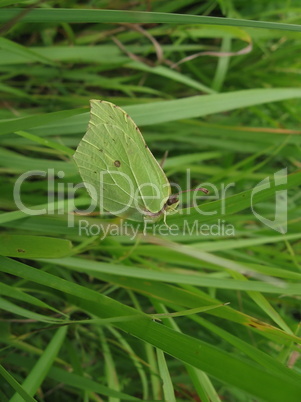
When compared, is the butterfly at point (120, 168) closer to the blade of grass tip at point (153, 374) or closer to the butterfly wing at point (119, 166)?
the butterfly wing at point (119, 166)

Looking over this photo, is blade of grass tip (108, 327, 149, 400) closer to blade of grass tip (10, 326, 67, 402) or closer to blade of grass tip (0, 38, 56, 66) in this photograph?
blade of grass tip (10, 326, 67, 402)

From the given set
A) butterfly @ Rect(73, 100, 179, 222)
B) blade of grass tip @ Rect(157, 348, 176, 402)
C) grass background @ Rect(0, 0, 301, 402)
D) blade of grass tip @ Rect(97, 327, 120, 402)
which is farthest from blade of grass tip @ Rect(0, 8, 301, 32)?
blade of grass tip @ Rect(97, 327, 120, 402)

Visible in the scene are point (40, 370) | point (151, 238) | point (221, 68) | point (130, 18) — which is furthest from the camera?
point (221, 68)

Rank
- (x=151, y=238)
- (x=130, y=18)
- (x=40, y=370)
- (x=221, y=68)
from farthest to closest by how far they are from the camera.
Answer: (x=221, y=68) < (x=151, y=238) < (x=40, y=370) < (x=130, y=18)

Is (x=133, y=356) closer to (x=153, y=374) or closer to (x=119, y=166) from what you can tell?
(x=153, y=374)

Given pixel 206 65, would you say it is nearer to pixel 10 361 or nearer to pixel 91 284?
pixel 91 284

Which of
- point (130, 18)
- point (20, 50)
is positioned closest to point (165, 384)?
point (130, 18)

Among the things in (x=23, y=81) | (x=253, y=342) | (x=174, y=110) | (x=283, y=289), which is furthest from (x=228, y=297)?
(x=23, y=81)

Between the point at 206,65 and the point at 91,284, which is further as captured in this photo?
the point at 206,65
